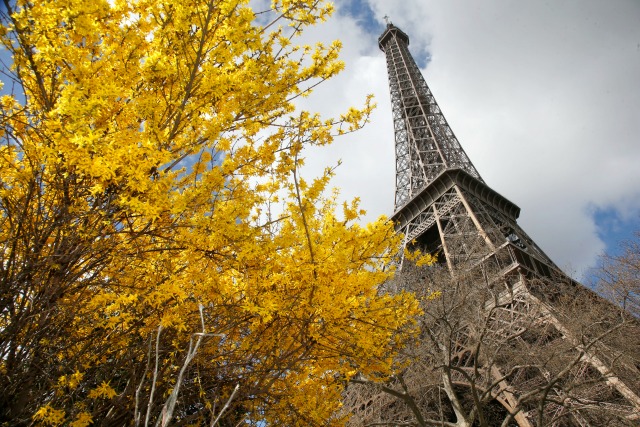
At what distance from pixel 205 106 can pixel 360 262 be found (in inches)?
79.8

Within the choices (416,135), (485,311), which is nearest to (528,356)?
(485,311)

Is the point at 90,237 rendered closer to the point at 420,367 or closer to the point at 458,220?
the point at 420,367

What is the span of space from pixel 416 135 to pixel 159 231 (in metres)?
34.2

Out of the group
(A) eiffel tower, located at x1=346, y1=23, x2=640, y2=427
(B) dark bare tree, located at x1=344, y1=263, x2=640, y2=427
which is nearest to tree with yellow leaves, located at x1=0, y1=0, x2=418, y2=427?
(A) eiffel tower, located at x1=346, y1=23, x2=640, y2=427

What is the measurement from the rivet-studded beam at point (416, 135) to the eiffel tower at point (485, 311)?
115 millimetres

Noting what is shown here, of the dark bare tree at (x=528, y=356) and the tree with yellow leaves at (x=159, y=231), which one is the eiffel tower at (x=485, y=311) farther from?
the tree with yellow leaves at (x=159, y=231)

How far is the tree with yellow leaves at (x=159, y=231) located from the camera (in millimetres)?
2777

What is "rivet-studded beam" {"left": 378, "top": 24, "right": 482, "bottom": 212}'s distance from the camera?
31.1 meters

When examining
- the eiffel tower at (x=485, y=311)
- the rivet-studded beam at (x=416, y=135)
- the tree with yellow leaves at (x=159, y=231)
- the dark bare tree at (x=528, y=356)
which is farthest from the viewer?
the rivet-studded beam at (x=416, y=135)

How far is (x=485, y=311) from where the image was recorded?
12.8 meters

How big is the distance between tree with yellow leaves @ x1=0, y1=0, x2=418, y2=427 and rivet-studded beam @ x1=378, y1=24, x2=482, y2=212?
24.5 meters

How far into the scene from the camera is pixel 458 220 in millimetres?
23422

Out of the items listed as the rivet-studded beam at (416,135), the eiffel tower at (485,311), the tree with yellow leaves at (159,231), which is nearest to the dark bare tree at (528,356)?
the eiffel tower at (485,311)

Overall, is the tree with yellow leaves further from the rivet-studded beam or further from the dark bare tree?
the rivet-studded beam
